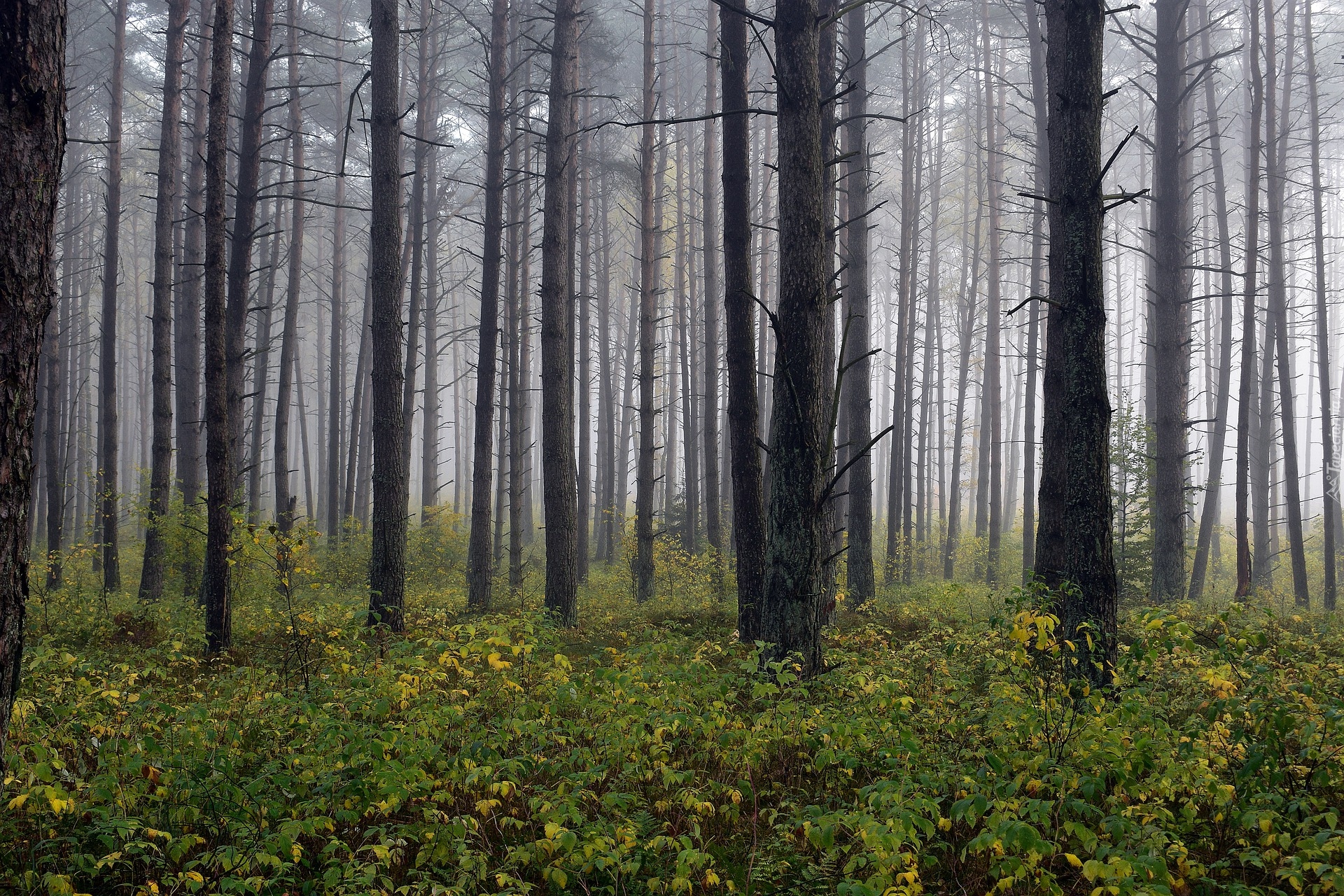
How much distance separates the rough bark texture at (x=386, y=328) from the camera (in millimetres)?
9406

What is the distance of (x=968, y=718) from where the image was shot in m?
5.02

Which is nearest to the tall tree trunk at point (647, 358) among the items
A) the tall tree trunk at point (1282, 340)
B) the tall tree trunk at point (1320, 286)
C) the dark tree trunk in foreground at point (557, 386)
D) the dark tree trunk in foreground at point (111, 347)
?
the dark tree trunk in foreground at point (557, 386)

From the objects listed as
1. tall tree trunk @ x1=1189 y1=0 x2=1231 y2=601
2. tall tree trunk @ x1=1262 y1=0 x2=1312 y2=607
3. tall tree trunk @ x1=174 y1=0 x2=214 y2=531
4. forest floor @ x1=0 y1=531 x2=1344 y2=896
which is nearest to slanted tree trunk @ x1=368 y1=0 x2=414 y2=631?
forest floor @ x1=0 y1=531 x2=1344 y2=896

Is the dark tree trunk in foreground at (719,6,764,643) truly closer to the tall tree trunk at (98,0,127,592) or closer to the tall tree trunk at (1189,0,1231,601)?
the tall tree trunk at (1189,0,1231,601)

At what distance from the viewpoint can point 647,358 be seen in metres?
15.2

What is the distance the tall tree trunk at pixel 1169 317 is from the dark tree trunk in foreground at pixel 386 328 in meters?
11.5

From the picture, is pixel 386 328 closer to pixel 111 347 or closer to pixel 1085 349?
pixel 1085 349

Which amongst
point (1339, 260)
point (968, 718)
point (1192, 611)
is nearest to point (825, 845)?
point (968, 718)

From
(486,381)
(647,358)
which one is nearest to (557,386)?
(486,381)

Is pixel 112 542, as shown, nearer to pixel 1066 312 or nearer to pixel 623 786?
pixel 623 786

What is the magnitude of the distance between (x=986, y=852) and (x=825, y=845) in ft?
4.22

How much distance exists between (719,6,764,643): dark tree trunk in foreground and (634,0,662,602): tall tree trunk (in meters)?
5.54

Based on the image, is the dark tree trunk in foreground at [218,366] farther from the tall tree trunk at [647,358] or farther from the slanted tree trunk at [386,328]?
the tall tree trunk at [647,358]

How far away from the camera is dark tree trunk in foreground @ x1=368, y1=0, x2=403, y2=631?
941cm
